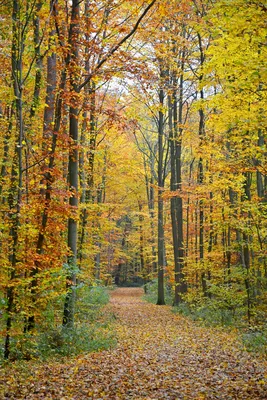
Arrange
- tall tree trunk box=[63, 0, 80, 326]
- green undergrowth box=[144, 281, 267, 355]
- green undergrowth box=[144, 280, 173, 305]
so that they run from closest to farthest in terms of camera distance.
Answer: tall tree trunk box=[63, 0, 80, 326]
green undergrowth box=[144, 281, 267, 355]
green undergrowth box=[144, 280, 173, 305]

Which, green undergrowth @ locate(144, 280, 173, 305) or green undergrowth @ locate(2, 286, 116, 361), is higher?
green undergrowth @ locate(2, 286, 116, 361)

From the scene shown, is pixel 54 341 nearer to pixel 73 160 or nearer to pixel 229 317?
pixel 73 160

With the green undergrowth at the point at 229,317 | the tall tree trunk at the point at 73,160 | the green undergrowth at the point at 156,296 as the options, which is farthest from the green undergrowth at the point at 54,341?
the green undergrowth at the point at 156,296

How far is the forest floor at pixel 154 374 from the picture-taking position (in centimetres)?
570

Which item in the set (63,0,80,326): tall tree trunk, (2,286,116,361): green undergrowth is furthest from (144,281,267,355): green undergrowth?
(63,0,80,326): tall tree trunk

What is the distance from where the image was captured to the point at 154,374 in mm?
6727

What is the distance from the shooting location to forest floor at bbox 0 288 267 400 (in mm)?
5695

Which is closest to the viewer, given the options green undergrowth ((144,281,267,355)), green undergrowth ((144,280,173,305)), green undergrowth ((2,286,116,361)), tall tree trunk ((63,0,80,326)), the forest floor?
the forest floor

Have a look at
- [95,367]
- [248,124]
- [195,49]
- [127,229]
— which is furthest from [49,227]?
[127,229]

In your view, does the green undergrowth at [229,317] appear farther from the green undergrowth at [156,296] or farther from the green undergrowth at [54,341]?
the green undergrowth at [156,296]

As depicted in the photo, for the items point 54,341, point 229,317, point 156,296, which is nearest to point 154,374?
point 54,341

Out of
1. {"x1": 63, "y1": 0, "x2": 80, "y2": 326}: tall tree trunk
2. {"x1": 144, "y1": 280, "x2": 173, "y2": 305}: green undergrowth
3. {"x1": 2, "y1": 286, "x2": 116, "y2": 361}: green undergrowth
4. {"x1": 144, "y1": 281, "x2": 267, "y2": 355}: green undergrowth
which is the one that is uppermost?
{"x1": 63, "y1": 0, "x2": 80, "y2": 326}: tall tree trunk

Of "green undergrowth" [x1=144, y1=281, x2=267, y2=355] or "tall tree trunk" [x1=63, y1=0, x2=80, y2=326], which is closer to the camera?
"tall tree trunk" [x1=63, y1=0, x2=80, y2=326]

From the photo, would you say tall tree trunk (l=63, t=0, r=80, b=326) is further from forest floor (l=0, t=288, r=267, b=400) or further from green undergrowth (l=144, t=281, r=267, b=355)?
green undergrowth (l=144, t=281, r=267, b=355)
